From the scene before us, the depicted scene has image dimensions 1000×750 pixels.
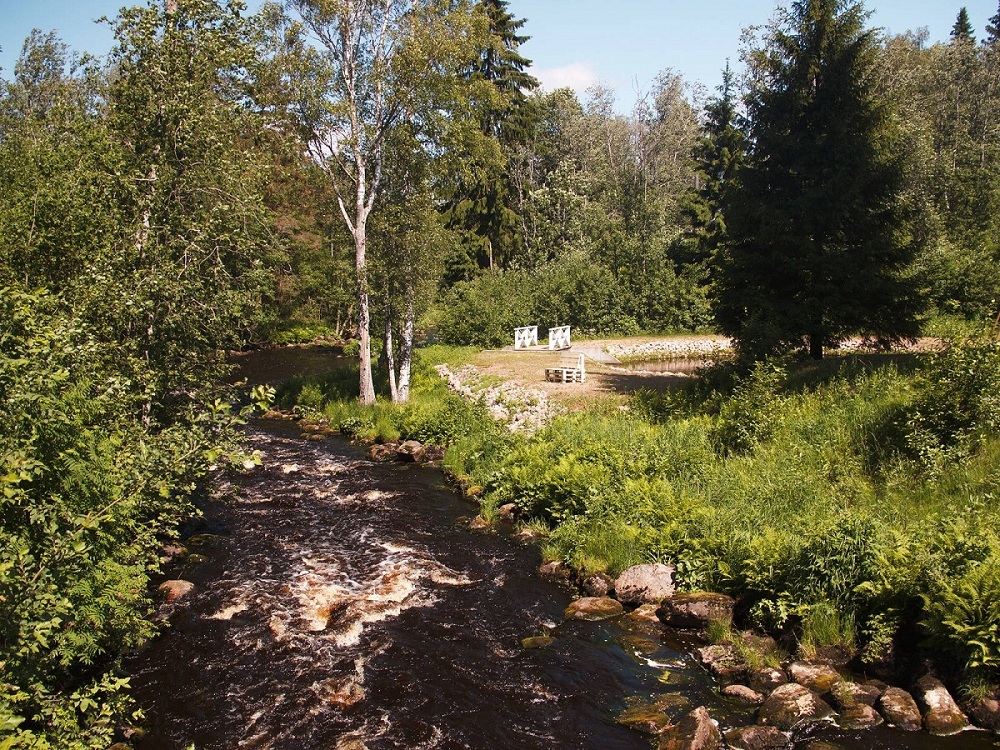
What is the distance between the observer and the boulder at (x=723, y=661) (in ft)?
27.5

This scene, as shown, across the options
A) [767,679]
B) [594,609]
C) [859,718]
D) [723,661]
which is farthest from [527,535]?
[859,718]

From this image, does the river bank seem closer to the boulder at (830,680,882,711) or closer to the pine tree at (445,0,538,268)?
the boulder at (830,680,882,711)

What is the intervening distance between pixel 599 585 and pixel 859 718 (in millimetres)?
4128

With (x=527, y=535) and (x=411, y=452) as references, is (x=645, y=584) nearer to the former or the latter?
(x=527, y=535)

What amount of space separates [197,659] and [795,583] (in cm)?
778

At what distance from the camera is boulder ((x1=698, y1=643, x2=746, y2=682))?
27.5 ft

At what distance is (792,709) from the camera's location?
7449mm

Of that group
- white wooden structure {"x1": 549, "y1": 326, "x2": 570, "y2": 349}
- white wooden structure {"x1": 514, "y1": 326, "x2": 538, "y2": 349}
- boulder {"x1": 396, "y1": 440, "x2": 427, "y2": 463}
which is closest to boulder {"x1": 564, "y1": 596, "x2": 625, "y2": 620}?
boulder {"x1": 396, "y1": 440, "x2": 427, "y2": 463}

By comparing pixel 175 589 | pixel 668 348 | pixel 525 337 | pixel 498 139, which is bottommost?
pixel 175 589

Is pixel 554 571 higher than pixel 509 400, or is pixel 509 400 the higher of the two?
pixel 509 400

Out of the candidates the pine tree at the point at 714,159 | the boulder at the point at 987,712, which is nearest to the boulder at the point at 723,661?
the boulder at the point at 987,712

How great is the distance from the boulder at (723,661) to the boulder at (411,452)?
11024 millimetres

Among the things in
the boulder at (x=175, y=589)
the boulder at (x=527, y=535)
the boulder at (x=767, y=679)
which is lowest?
the boulder at (x=767, y=679)

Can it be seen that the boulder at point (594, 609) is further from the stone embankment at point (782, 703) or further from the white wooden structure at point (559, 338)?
the white wooden structure at point (559, 338)
